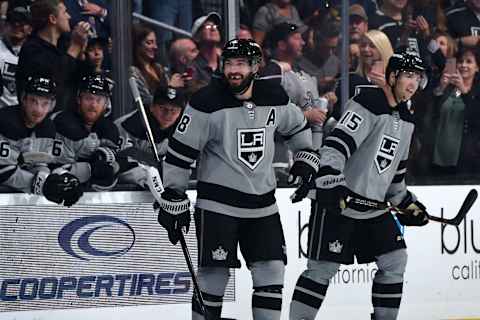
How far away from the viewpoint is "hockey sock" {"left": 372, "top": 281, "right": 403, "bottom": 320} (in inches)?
285

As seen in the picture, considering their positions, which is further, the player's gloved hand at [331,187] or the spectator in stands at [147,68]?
the spectator in stands at [147,68]

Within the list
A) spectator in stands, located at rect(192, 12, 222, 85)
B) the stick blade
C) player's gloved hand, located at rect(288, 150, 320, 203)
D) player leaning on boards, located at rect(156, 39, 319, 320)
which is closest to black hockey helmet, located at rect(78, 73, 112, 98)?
spectator in stands, located at rect(192, 12, 222, 85)

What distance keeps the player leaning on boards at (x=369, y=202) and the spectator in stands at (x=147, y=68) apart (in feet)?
2.91

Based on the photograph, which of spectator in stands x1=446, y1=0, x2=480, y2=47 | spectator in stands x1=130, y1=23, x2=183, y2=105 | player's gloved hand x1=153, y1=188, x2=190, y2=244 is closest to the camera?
player's gloved hand x1=153, y1=188, x2=190, y2=244

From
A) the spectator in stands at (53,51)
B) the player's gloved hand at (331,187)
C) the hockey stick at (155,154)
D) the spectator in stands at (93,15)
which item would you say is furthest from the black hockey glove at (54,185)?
the player's gloved hand at (331,187)

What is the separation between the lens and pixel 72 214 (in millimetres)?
7121

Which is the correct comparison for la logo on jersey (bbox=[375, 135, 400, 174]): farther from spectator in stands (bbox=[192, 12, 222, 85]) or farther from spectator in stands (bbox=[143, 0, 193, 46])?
spectator in stands (bbox=[143, 0, 193, 46])

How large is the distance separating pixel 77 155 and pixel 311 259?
1.28 meters

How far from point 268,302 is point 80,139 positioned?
1275 millimetres

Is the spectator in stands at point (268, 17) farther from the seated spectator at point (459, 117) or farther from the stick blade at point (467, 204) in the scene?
the stick blade at point (467, 204)

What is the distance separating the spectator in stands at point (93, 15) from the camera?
691 centimetres

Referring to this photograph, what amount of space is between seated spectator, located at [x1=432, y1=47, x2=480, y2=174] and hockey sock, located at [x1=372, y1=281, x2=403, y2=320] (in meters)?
1.14

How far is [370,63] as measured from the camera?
7.79 metres

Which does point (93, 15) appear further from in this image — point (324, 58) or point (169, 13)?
point (324, 58)
